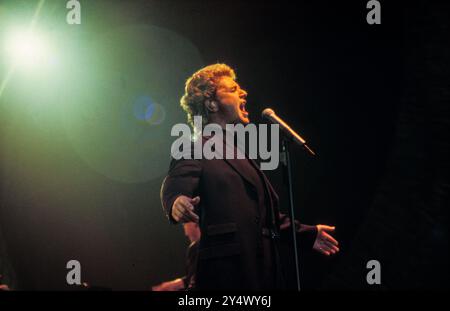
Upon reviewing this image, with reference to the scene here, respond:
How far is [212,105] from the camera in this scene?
2.78 metres

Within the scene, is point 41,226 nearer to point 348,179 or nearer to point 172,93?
point 172,93

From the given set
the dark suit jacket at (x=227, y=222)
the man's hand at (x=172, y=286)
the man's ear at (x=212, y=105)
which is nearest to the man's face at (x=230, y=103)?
the man's ear at (x=212, y=105)

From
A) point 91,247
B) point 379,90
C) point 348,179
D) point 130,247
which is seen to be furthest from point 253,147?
point 91,247

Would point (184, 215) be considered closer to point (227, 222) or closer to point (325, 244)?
point (227, 222)

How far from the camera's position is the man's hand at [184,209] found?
1965mm

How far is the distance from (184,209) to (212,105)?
40.2 inches

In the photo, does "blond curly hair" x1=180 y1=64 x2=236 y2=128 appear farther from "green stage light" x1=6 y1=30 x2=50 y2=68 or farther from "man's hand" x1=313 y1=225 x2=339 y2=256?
"green stage light" x1=6 y1=30 x2=50 y2=68

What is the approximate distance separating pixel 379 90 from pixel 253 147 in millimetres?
1107

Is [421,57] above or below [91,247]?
above

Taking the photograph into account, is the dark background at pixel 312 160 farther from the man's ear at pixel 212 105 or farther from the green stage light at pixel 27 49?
the man's ear at pixel 212 105

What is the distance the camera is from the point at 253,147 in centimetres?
337

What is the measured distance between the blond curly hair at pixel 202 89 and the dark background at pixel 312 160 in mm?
555

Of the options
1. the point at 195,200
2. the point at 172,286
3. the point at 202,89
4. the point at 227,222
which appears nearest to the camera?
the point at 195,200

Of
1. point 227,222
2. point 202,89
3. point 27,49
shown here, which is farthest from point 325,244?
point 27,49
